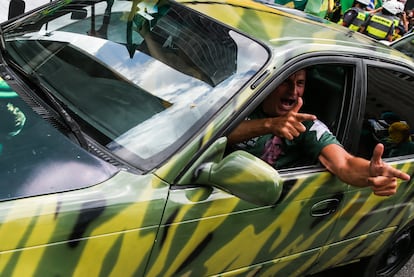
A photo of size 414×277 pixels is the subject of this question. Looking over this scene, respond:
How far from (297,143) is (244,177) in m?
0.72

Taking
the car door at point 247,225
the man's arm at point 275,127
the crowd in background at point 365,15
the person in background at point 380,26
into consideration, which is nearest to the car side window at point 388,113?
the car door at point 247,225

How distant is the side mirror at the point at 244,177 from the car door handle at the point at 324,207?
1.83 ft

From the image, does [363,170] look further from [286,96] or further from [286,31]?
[286,31]

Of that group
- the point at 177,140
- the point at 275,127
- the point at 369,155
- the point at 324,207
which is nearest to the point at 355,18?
the point at 369,155

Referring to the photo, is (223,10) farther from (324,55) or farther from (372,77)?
Answer: (372,77)

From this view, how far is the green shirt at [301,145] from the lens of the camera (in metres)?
2.45

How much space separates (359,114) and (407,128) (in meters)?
0.67

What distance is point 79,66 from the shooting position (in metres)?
2.41

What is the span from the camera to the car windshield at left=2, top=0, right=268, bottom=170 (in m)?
2.08

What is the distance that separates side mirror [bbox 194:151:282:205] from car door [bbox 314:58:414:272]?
2.48ft

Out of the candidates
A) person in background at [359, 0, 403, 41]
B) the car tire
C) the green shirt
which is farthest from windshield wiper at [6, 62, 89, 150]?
person in background at [359, 0, 403, 41]

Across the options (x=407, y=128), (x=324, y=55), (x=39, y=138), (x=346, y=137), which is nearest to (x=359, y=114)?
(x=346, y=137)

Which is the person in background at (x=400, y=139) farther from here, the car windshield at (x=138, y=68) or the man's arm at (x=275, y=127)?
the car windshield at (x=138, y=68)

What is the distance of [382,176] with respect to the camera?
220cm
